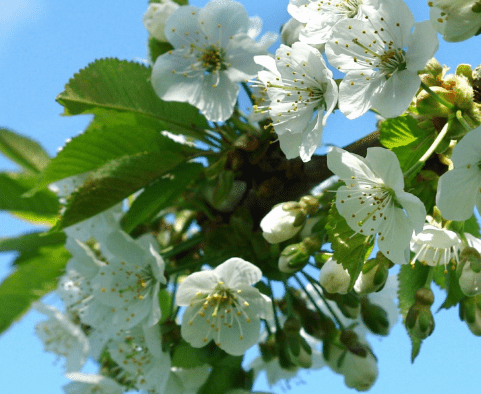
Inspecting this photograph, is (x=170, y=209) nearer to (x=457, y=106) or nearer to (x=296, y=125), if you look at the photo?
(x=296, y=125)

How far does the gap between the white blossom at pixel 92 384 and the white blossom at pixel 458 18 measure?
1.78 meters

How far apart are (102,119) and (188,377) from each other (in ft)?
3.21

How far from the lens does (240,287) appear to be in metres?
1.67

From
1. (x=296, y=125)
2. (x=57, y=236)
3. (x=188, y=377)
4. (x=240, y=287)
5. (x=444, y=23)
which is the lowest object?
(x=188, y=377)

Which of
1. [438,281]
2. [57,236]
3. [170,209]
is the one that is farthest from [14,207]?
[438,281]

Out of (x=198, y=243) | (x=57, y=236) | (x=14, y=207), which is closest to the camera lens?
(x=198, y=243)

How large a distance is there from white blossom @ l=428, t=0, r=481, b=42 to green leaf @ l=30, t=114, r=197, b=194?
1038 millimetres

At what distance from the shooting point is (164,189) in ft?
6.22

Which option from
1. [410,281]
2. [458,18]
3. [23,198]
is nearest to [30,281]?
[23,198]

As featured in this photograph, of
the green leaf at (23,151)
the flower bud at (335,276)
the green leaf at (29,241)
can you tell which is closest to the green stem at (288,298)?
the flower bud at (335,276)

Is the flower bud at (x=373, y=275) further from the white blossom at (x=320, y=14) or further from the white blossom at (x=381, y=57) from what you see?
the white blossom at (x=320, y=14)

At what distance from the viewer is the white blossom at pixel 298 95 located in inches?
53.8

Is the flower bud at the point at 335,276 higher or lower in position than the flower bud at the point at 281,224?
lower

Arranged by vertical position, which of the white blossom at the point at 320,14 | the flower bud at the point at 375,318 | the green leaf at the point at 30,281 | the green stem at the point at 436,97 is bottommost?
the flower bud at the point at 375,318
